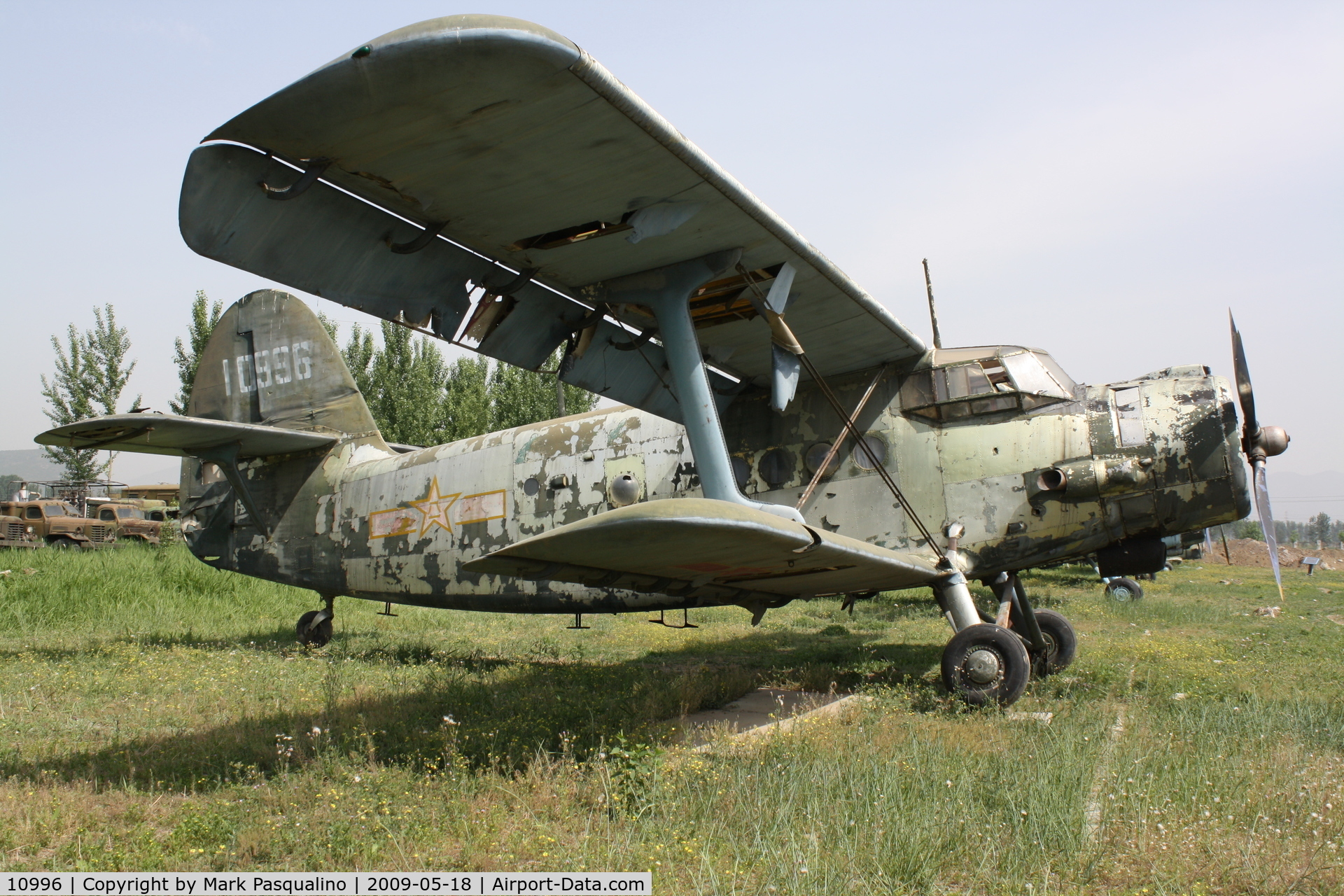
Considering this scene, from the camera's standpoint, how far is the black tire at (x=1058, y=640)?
8.62m

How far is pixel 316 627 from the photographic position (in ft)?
34.2

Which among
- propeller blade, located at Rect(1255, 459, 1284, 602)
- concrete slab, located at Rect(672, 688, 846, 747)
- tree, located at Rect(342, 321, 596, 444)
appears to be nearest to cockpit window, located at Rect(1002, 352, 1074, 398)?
propeller blade, located at Rect(1255, 459, 1284, 602)

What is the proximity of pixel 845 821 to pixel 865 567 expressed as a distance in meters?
2.27

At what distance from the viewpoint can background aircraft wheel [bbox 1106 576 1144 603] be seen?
18125 millimetres

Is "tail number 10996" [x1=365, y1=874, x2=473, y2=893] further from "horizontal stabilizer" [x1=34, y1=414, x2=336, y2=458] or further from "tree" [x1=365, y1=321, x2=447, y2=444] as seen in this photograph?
"tree" [x1=365, y1=321, x2=447, y2=444]

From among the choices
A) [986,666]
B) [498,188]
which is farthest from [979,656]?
[498,188]

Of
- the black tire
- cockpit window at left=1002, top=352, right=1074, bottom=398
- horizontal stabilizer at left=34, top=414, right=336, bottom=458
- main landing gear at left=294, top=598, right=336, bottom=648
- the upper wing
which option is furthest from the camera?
main landing gear at left=294, top=598, right=336, bottom=648

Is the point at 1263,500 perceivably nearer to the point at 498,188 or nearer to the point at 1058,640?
the point at 1058,640

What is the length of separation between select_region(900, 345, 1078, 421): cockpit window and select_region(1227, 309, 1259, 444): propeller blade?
3.91 ft

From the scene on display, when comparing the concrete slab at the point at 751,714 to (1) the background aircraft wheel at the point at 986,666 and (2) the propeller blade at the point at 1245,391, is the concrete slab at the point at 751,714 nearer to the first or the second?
(1) the background aircraft wheel at the point at 986,666

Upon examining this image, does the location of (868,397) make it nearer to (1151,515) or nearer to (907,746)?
(1151,515)

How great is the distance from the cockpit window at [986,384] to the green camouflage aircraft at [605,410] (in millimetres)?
25

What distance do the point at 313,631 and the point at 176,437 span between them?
2.92 m

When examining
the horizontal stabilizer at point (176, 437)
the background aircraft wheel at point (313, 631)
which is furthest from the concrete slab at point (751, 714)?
the background aircraft wheel at point (313, 631)
